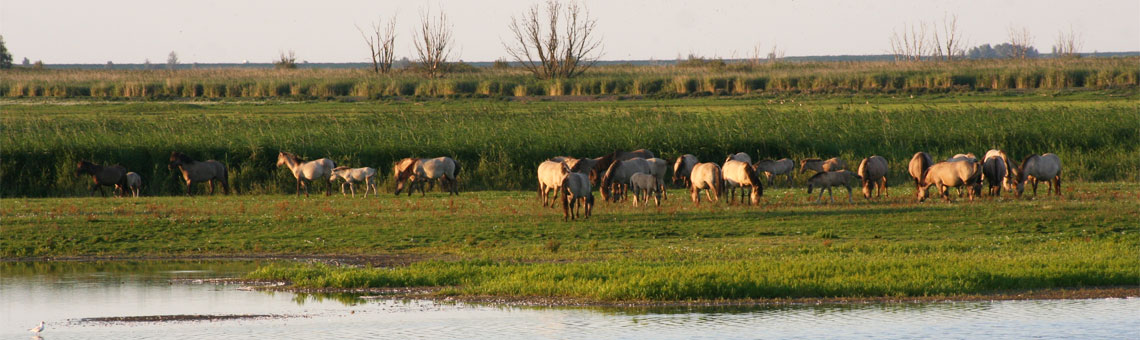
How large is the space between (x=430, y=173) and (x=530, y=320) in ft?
58.1

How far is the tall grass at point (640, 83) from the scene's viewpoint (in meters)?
68.1

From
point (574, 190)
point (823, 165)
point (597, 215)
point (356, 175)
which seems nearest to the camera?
point (574, 190)

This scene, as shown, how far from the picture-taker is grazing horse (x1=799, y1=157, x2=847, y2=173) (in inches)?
1232

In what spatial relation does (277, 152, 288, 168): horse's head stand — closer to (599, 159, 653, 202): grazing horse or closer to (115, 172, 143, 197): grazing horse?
(115, 172, 143, 197): grazing horse

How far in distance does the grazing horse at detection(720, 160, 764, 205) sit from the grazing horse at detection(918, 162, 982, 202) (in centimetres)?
349

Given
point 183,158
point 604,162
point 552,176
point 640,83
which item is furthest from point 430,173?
point 640,83

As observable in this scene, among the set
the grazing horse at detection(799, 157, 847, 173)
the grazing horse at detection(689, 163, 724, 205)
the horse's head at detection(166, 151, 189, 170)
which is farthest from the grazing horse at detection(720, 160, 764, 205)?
the horse's head at detection(166, 151, 189, 170)

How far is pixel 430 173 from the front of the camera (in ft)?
105

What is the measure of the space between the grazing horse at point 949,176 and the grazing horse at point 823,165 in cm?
430

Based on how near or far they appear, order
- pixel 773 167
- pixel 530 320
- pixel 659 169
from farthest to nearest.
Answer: pixel 773 167
pixel 659 169
pixel 530 320

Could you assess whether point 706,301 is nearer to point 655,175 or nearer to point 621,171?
point 621,171

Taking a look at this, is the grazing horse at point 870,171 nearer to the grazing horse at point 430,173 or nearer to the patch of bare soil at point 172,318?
the grazing horse at point 430,173

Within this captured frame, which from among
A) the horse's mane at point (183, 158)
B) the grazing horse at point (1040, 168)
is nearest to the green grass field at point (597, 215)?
the grazing horse at point (1040, 168)

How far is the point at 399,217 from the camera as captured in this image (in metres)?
25.7
